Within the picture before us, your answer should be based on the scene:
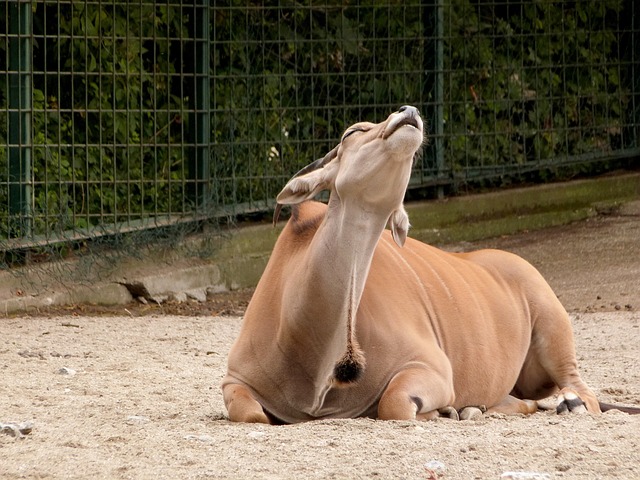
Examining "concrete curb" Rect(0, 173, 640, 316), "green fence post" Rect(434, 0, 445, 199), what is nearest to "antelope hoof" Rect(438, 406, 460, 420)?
"concrete curb" Rect(0, 173, 640, 316)

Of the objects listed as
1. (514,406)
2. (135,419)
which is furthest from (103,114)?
(135,419)

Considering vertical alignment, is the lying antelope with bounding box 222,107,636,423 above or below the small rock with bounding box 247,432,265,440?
above

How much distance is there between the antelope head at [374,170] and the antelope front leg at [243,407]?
633 millimetres

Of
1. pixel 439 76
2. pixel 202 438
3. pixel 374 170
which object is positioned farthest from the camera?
pixel 439 76

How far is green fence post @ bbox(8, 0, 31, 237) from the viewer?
715cm

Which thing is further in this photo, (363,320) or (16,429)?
(363,320)

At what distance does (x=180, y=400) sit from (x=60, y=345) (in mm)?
1505

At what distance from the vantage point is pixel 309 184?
13.9 ft

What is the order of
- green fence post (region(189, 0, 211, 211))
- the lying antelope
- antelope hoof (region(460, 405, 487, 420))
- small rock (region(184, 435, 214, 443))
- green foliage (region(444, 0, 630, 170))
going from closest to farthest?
small rock (region(184, 435, 214, 443))
the lying antelope
antelope hoof (region(460, 405, 487, 420))
green fence post (region(189, 0, 211, 211))
green foliage (region(444, 0, 630, 170))

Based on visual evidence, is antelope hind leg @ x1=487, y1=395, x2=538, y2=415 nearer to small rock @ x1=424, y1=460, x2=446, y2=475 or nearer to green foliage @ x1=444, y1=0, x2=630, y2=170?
small rock @ x1=424, y1=460, x2=446, y2=475

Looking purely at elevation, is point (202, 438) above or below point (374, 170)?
below

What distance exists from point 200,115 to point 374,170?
4.19 meters

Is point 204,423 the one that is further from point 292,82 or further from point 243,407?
point 292,82

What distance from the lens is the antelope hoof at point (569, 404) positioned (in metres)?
4.62
